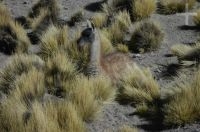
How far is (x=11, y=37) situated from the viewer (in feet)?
39.7

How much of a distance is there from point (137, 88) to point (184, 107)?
5.34ft

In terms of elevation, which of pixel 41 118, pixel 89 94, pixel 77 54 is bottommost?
pixel 77 54

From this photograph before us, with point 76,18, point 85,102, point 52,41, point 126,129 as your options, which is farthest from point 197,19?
point 126,129

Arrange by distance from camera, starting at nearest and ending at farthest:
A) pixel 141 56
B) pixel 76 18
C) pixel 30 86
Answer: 1. pixel 30 86
2. pixel 141 56
3. pixel 76 18

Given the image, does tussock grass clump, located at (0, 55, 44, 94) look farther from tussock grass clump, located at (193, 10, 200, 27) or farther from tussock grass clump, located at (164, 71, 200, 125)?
tussock grass clump, located at (193, 10, 200, 27)

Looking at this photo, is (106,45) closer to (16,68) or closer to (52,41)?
(52,41)

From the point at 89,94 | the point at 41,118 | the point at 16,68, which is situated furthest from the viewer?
the point at 16,68

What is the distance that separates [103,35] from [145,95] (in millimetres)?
4045

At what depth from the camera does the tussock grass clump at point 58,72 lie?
27.7 feet

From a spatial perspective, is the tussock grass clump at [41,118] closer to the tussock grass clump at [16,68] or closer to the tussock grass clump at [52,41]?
the tussock grass clump at [16,68]

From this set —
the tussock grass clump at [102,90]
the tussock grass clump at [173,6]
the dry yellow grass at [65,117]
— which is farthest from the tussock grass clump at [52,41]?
the dry yellow grass at [65,117]

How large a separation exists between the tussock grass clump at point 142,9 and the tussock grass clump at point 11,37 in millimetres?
2802

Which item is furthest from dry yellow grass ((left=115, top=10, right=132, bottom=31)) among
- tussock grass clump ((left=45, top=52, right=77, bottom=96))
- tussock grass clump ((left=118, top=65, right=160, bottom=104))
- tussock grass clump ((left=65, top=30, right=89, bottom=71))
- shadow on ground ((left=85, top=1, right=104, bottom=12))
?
tussock grass clump ((left=118, top=65, right=160, bottom=104))

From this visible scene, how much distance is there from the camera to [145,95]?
8.08 metres
